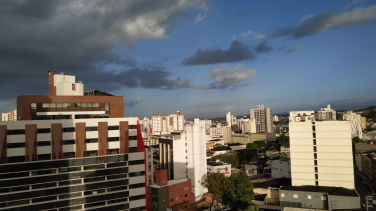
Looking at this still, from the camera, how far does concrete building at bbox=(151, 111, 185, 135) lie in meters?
107

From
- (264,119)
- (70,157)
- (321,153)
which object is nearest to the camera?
(70,157)

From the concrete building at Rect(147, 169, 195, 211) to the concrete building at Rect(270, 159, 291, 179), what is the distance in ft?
57.7

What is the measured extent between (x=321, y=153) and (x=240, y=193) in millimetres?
10775

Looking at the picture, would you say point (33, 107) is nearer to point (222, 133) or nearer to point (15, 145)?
point (15, 145)

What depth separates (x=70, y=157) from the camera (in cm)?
2339

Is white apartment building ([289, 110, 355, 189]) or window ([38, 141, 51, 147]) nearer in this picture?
window ([38, 141, 51, 147])

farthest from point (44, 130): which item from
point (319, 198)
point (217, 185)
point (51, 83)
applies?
point (319, 198)

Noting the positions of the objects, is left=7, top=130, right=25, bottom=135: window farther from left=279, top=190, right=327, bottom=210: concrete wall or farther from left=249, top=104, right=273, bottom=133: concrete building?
left=249, top=104, right=273, bottom=133: concrete building

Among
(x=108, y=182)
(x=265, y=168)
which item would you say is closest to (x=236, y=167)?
Result: (x=265, y=168)

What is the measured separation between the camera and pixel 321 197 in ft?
92.1

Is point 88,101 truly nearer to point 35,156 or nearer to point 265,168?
point 35,156

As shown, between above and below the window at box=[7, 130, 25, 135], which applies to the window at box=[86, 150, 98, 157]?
below

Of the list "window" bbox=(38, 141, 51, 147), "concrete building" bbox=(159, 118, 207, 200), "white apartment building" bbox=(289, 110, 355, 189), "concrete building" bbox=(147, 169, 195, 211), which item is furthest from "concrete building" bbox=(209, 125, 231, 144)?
"window" bbox=(38, 141, 51, 147)

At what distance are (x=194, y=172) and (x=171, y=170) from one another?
375cm
